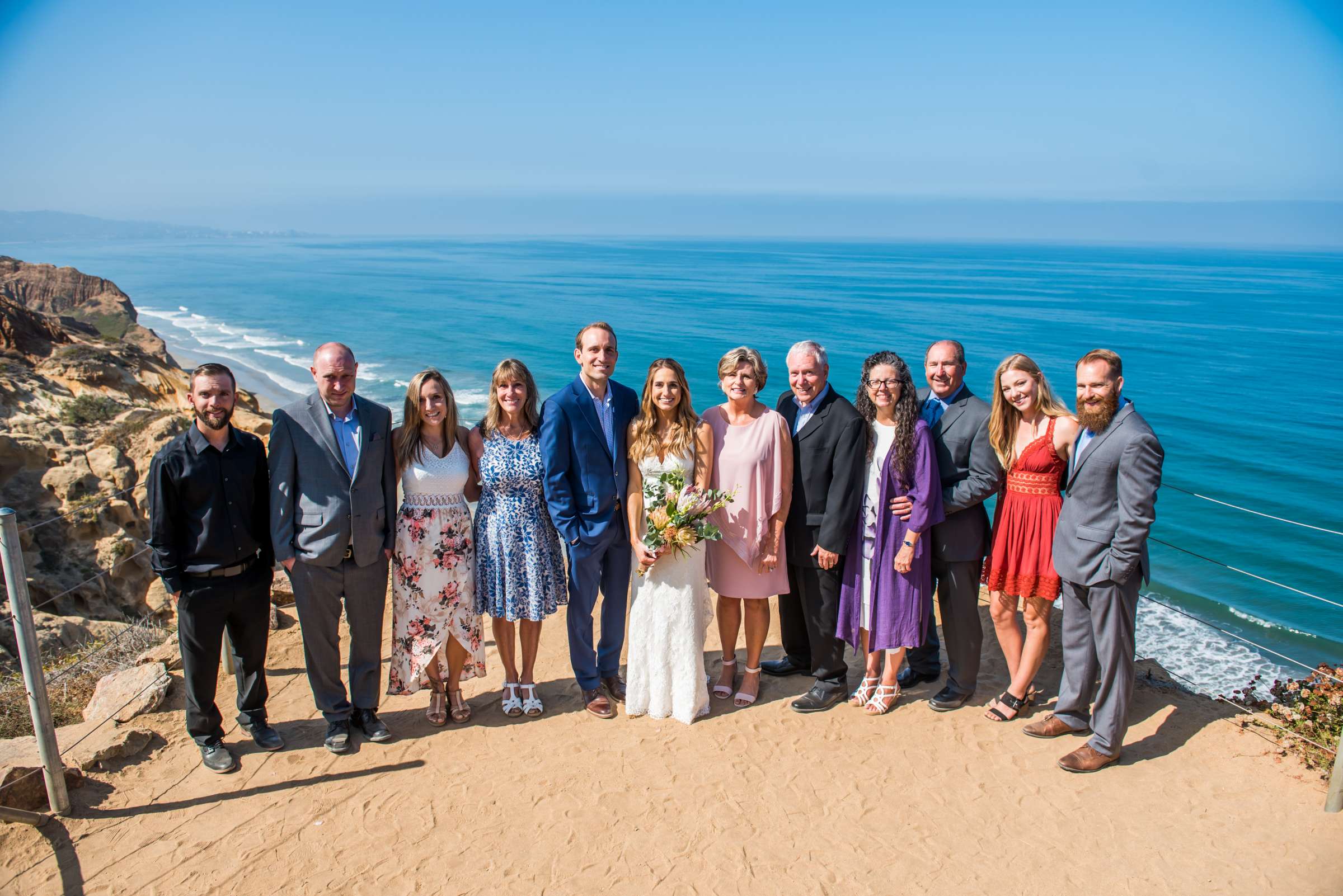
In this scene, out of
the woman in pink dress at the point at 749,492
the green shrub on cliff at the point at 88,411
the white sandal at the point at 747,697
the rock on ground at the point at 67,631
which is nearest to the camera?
the woman in pink dress at the point at 749,492

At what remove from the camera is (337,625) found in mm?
5047

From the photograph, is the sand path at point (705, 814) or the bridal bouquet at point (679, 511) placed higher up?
the bridal bouquet at point (679, 511)

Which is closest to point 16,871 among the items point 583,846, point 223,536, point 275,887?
point 275,887

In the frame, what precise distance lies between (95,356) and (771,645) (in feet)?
48.1

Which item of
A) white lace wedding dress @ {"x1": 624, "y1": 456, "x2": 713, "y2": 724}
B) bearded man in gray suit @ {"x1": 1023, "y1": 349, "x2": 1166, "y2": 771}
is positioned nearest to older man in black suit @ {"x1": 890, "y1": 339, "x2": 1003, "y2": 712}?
bearded man in gray suit @ {"x1": 1023, "y1": 349, "x2": 1166, "y2": 771}

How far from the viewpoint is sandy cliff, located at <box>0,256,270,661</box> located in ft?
31.9

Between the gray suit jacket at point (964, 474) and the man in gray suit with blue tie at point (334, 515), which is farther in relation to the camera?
the gray suit jacket at point (964, 474)

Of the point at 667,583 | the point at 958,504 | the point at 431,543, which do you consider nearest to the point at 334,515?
the point at 431,543

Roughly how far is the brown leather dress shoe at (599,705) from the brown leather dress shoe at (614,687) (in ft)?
0.54

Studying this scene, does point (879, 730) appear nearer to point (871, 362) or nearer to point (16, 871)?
point (871, 362)

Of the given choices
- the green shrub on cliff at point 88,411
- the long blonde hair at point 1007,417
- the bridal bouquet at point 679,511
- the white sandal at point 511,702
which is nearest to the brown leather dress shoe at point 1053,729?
the long blonde hair at point 1007,417

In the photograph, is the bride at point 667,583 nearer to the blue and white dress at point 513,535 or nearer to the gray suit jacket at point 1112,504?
the blue and white dress at point 513,535

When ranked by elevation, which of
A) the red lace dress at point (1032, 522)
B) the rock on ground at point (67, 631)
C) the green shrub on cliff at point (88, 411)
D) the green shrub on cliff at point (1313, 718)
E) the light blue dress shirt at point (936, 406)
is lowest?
the rock on ground at point (67, 631)

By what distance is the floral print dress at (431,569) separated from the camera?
5090 millimetres
